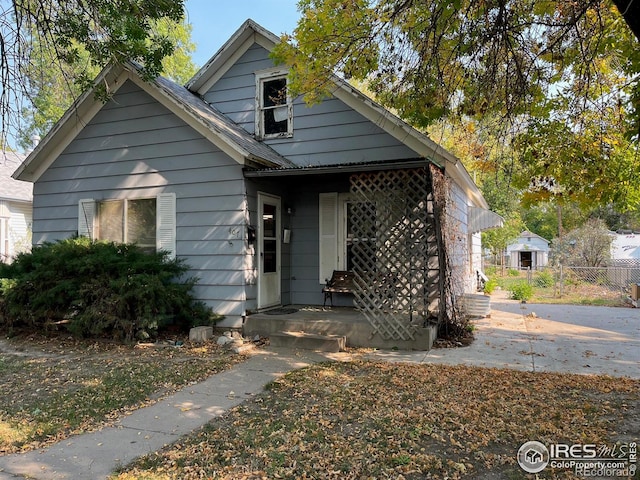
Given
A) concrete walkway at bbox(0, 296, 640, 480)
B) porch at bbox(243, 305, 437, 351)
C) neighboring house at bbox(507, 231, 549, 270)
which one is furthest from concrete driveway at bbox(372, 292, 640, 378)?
neighboring house at bbox(507, 231, 549, 270)

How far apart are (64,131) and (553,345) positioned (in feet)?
32.9

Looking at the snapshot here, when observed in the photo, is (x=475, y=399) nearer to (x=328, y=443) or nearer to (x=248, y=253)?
(x=328, y=443)

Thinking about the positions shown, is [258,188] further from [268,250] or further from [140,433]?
[140,433]

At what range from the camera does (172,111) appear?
7.80 m

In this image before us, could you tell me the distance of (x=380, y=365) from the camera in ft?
18.6

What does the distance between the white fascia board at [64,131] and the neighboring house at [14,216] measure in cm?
719

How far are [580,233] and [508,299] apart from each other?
10.7 meters

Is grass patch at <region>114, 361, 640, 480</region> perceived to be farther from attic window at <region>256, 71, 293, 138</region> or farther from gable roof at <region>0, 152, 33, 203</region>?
gable roof at <region>0, 152, 33, 203</region>

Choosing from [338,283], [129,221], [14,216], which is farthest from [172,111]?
[14,216]

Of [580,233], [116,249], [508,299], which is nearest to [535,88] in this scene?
[116,249]

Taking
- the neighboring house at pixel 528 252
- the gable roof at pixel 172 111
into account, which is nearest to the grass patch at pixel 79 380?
the gable roof at pixel 172 111

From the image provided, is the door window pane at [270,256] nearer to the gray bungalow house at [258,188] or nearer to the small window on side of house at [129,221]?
the gray bungalow house at [258,188]

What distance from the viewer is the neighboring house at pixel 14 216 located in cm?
1492

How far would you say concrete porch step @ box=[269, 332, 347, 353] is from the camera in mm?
6516
